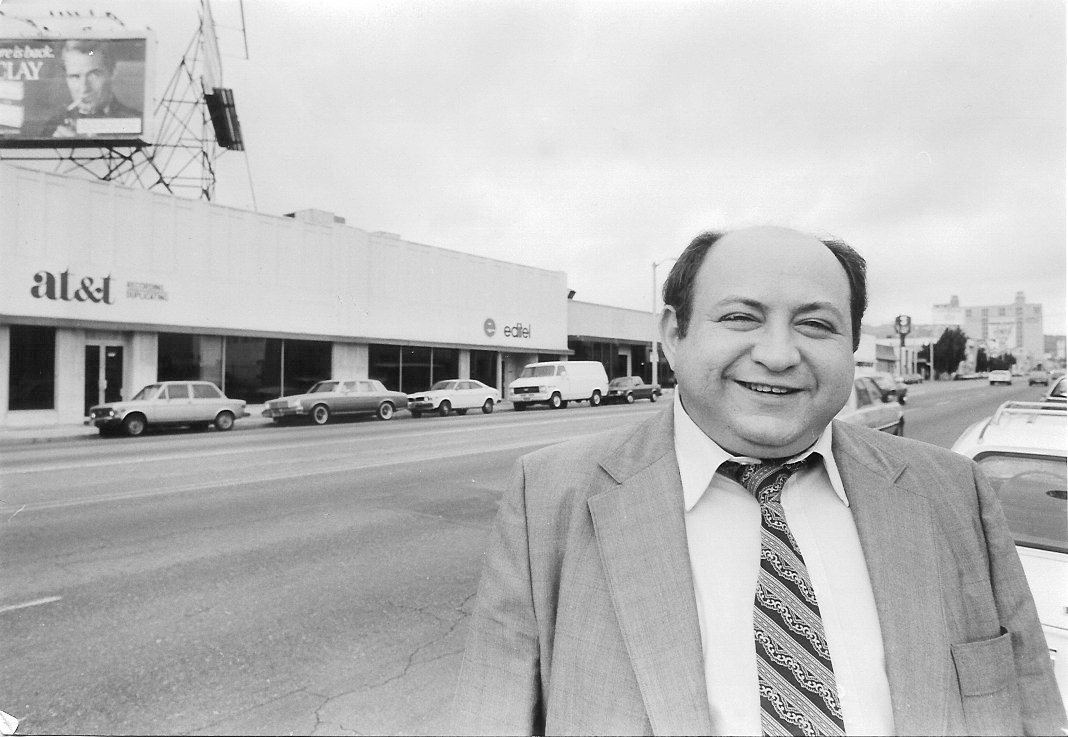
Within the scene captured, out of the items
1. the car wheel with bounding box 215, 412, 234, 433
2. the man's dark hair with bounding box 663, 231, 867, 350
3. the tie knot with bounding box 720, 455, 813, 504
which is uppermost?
the man's dark hair with bounding box 663, 231, 867, 350

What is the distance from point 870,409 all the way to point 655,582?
279 inches

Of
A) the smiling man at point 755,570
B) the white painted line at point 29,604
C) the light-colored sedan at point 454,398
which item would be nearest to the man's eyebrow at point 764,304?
the smiling man at point 755,570

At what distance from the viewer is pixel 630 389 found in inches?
219

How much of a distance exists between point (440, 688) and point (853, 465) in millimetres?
2029

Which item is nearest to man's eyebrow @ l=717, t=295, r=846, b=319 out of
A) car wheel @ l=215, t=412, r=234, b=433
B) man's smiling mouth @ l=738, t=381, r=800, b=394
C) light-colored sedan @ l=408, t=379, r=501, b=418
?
man's smiling mouth @ l=738, t=381, r=800, b=394

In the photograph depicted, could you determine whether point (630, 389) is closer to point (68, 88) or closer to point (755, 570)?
point (755, 570)

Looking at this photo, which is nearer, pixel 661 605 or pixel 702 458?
pixel 661 605

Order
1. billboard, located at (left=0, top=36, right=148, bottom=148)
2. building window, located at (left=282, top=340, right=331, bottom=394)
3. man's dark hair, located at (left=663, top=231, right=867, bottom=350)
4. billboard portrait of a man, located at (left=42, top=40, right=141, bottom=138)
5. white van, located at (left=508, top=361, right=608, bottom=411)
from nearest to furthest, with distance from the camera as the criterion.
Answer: man's dark hair, located at (left=663, top=231, right=867, bottom=350)
billboard, located at (left=0, top=36, right=148, bottom=148)
billboard portrait of a man, located at (left=42, top=40, right=141, bottom=138)
white van, located at (left=508, top=361, right=608, bottom=411)
building window, located at (left=282, top=340, right=331, bottom=394)

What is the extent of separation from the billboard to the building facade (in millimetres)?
1213

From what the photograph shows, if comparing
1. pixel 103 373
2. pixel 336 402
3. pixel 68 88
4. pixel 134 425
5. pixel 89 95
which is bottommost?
pixel 134 425

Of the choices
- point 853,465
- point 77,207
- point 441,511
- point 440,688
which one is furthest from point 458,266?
point 77,207

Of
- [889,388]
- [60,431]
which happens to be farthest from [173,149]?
[889,388]

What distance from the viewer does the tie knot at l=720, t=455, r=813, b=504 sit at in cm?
131

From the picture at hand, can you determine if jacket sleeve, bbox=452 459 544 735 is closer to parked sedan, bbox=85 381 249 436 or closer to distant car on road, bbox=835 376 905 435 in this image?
distant car on road, bbox=835 376 905 435
